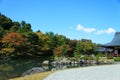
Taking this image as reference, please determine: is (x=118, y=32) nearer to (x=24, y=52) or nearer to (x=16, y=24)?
(x=24, y=52)

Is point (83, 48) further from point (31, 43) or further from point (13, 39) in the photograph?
point (13, 39)

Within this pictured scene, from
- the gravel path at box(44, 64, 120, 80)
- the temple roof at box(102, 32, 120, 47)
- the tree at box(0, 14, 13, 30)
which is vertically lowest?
the gravel path at box(44, 64, 120, 80)

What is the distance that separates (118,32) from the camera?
3728 centimetres

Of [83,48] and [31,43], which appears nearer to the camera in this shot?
[31,43]

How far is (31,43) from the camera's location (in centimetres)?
4141

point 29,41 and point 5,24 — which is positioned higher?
point 5,24

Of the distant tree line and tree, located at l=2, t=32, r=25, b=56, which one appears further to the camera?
the distant tree line

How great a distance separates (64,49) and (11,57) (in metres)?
11.7

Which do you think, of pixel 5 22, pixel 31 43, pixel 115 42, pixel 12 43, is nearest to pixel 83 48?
pixel 31 43

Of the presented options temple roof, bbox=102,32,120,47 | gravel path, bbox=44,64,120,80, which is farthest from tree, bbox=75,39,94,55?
gravel path, bbox=44,64,120,80

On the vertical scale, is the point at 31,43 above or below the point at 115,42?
above

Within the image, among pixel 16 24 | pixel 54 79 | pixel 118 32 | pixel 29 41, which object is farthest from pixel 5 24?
pixel 54 79

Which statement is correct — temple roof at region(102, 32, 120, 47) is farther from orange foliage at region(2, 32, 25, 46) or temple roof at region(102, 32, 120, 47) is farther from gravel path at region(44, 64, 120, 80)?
gravel path at region(44, 64, 120, 80)

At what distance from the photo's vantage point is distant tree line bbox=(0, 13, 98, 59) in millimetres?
37844
